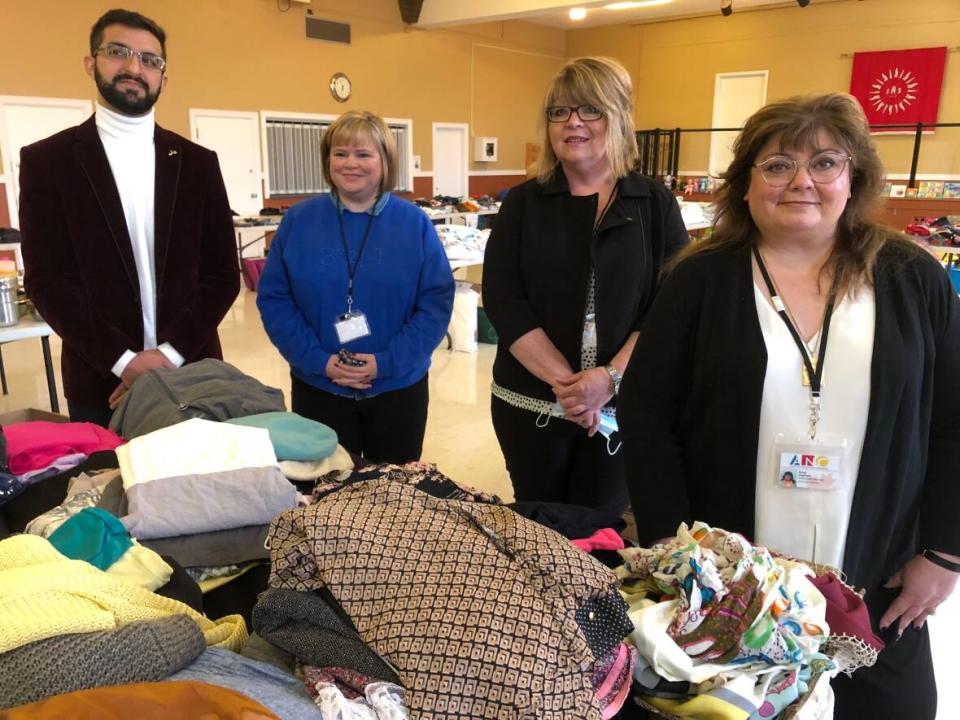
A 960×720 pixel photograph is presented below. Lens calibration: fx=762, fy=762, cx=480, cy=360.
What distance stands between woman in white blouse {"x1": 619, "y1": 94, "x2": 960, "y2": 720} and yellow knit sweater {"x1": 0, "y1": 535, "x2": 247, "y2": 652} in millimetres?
814

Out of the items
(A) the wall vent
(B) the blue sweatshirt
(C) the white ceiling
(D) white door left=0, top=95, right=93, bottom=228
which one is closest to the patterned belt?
(B) the blue sweatshirt

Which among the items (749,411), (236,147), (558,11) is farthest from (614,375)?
(558,11)

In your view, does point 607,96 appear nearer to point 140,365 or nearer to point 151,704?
point 140,365

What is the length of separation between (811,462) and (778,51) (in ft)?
40.3

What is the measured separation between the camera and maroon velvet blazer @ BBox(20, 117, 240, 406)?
2029 millimetres

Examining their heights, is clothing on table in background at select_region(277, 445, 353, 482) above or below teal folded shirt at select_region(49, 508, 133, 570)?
below

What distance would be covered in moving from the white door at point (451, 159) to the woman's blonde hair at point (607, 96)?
10.4 meters

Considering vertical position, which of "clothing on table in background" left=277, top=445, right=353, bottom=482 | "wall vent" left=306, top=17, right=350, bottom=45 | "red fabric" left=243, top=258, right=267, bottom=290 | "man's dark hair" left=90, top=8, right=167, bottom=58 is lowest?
"red fabric" left=243, top=258, right=267, bottom=290

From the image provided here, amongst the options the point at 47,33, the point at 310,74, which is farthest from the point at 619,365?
the point at 310,74

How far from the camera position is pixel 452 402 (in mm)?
4816

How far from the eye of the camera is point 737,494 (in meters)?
1.37

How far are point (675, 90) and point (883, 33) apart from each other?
10.5 ft

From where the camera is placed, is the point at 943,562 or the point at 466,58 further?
the point at 466,58

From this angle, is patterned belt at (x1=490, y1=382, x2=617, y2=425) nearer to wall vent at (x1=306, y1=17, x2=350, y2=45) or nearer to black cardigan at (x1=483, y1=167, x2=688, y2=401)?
black cardigan at (x1=483, y1=167, x2=688, y2=401)
